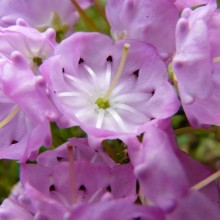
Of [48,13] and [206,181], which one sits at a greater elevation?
[48,13]

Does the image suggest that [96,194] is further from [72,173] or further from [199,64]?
[199,64]

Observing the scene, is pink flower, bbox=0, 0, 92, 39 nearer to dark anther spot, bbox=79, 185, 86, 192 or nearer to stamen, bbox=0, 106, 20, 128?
stamen, bbox=0, 106, 20, 128

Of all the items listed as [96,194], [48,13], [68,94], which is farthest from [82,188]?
[48,13]

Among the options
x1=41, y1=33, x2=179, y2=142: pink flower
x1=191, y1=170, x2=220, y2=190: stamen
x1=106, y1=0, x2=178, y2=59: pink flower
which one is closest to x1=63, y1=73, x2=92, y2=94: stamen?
x1=41, y1=33, x2=179, y2=142: pink flower

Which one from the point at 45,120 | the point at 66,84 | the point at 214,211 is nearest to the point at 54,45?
the point at 66,84

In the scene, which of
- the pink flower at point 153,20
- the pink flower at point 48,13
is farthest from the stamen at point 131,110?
the pink flower at point 48,13

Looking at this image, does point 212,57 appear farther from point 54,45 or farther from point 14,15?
point 14,15

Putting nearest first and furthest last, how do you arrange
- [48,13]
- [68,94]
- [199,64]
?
[199,64] → [68,94] → [48,13]

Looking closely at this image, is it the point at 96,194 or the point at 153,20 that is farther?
the point at 153,20

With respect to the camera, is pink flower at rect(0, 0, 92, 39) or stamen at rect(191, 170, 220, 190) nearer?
stamen at rect(191, 170, 220, 190)

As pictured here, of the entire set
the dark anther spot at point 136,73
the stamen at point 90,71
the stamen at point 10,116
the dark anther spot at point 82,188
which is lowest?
the dark anther spot at point 82,188

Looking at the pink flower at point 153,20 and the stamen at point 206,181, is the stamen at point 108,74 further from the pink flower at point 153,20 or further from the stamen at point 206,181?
the stamen at point 206,181
